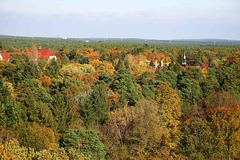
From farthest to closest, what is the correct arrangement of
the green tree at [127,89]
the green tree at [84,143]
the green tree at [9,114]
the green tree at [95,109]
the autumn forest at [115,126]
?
the green tree at [127,89] → the green tree at [95,109] → the green tree at [9,114] → the green tree at [84,143] → the autumn forest at [115,126]

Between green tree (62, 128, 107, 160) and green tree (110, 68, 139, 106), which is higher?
green tree (110, 68, 139, 106)

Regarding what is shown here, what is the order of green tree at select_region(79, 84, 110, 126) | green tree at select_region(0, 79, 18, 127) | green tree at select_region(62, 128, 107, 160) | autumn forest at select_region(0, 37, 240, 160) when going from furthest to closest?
1. green tree at select_region(79, 84, 110, 126)
2. green tree at select_region(0, 79, 18, 127)
3. green tree at select_region(62, 128, 107, 160)
4. autumn forest at select_region(0, 37, 240, 160)

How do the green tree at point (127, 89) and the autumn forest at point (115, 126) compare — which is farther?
the green tree at point (127, 89)

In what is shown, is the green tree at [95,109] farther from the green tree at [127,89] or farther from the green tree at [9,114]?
the green tree at [9,114]

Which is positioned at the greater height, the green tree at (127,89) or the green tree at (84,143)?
the green tree at (127,89)

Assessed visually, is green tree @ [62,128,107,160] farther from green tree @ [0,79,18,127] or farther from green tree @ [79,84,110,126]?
green tree @ [79,84,110,126]

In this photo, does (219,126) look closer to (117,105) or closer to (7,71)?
(117,105)

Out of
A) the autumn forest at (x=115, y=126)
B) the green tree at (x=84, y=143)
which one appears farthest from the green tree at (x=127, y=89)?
the green tree at (x=84, y=143)

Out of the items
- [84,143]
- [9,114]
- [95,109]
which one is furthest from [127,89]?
[84,143]

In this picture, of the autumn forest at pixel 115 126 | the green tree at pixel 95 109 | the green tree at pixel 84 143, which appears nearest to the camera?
the autumn forest at pixel 115 126

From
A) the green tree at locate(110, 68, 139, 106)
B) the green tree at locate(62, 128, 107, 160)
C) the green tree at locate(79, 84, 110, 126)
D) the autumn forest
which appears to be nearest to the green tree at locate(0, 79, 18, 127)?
the autumn forest

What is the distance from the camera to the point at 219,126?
89.5 ft

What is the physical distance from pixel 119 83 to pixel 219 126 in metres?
19.3

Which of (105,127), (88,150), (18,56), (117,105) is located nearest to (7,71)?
(18,56)
